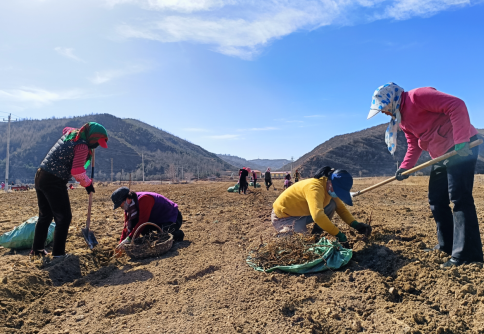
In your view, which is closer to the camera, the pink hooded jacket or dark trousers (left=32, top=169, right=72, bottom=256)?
the pink hooded jacket

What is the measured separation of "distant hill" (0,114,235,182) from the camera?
73000mm

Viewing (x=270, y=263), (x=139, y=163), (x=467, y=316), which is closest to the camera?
(x=467, y=316)

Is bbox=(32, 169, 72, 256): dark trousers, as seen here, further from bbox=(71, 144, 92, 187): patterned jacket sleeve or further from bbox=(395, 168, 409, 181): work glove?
bbox=(395, 168, 409, 181): work glove

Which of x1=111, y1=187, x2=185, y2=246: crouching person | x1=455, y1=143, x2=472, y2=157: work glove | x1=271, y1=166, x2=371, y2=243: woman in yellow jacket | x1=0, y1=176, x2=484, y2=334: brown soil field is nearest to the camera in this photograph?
x1=0, y1=176, x2=484, y2=334: brown soil field

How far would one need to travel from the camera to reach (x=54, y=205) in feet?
12.2

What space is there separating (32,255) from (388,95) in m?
4.65

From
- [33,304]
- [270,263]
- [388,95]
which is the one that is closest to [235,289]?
[270,263]

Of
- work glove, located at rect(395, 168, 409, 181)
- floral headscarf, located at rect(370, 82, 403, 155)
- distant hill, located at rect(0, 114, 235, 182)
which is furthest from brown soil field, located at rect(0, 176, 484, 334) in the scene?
distant hill, located at rect(0, 114, 235, 182)

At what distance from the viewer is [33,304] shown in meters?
2.77

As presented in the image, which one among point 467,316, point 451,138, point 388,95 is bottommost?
point 467,316

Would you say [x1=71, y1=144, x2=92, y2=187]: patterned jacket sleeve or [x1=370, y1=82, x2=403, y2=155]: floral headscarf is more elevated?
[x1=370, y1=82, x2=403, y2=155]: floral headscarf

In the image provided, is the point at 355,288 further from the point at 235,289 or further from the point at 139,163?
the point at 139,163

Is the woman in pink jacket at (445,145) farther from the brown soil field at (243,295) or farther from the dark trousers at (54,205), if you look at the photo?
the dark trousers at (54,205)

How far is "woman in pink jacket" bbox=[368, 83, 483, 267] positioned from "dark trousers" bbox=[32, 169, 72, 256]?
3733 millimetres
